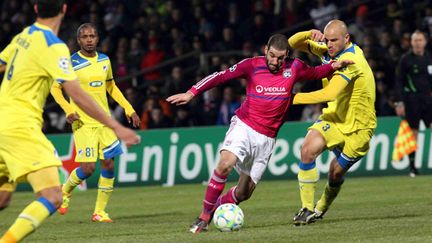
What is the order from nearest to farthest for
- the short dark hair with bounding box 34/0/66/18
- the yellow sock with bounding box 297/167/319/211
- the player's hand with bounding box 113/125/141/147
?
the player's hand with bounding box 113/125/141/147 → the short dark hair with bounding box 34/0/66/18 → the yellow sock with bounding box 297/167/319/211

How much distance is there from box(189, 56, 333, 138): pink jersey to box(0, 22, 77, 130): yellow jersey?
296 centimetres

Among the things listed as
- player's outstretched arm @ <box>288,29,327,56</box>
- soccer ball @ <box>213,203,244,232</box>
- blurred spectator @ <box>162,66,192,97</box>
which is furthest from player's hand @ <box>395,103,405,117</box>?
soccer ball @ <box>213,203,244,232</box>

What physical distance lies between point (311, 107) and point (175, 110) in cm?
290

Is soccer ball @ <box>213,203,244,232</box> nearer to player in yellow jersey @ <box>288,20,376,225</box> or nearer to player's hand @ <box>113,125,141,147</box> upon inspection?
player in yellow jersey @ <box>288,20,376,225</box>

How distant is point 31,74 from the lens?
8078 mm

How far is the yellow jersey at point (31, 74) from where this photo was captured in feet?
26.2

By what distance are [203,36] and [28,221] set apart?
1562 centimetres

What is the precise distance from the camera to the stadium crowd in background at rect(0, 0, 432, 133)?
2089cm

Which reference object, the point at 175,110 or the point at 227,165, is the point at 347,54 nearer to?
the point at 227,165

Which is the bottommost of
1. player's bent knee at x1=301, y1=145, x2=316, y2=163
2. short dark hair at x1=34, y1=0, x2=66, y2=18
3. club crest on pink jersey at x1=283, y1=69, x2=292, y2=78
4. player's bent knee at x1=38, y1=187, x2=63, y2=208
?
player's bent knee at x1=301, y1=145, x2=316, y2=163

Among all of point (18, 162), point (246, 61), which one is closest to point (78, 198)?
point (246, 61)

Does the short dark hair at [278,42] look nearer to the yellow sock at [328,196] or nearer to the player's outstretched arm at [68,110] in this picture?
the yellow sock at [328,196]

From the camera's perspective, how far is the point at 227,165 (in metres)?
10.5

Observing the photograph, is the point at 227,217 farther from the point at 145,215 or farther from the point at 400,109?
the point at 400,109
